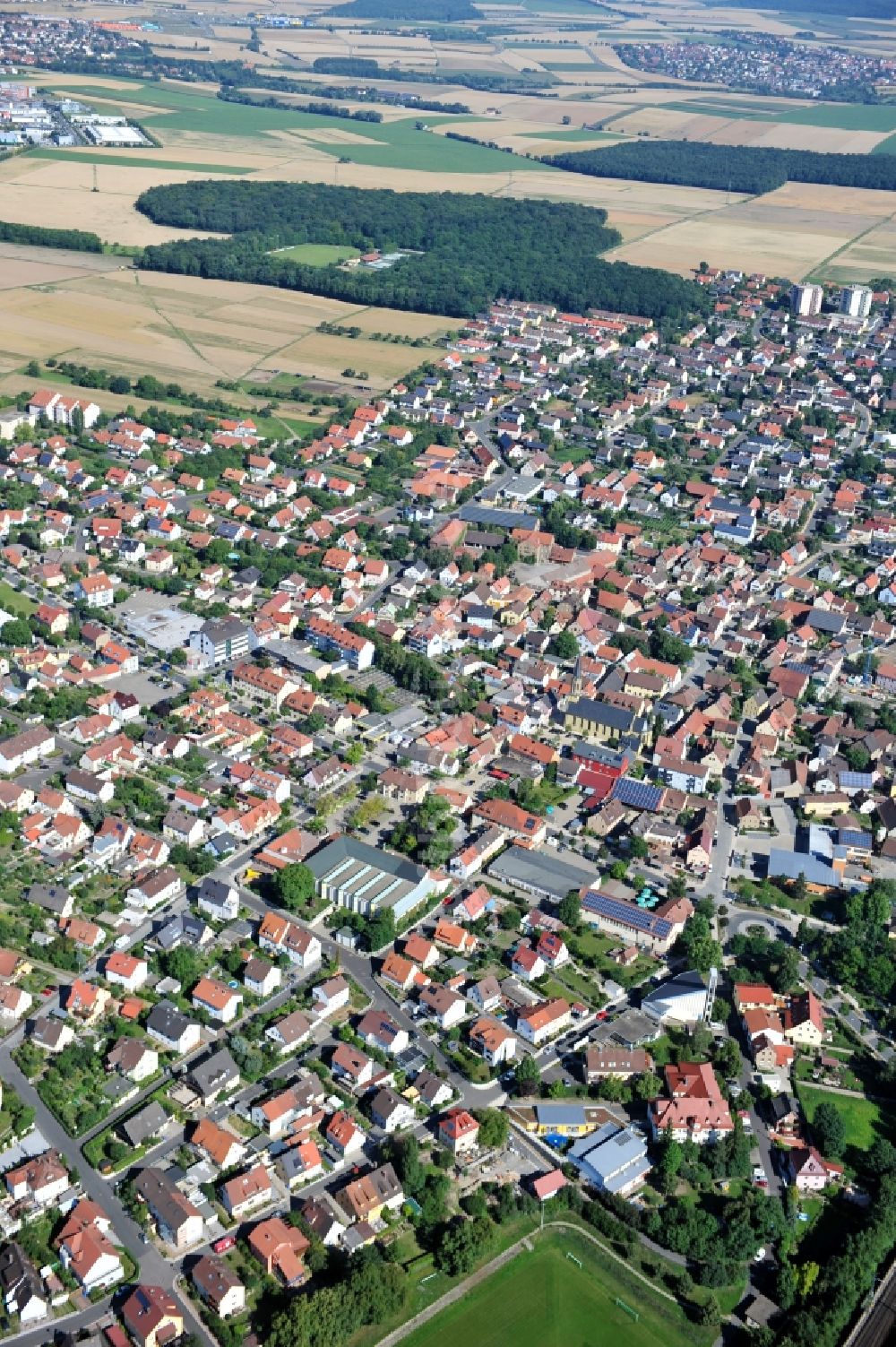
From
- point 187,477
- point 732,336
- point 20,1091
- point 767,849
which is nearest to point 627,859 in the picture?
point 767,849

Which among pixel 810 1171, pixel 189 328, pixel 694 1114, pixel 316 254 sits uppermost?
pixel 316 254

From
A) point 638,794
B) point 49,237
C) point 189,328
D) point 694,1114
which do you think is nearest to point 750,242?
point 189,328

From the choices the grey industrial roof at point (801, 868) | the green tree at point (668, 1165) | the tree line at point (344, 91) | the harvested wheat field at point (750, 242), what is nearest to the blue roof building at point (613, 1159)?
the green tree at point (668, 1165)

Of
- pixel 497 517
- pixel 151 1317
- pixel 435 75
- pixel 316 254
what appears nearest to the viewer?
pixel 151 1317

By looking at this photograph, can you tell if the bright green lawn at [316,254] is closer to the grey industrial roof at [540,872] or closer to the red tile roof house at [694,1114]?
the grey industrial roof at [540,872]

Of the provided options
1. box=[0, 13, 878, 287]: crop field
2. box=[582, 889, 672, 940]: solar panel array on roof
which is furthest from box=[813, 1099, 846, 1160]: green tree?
box=[0, 13, 878, 287]: crop field

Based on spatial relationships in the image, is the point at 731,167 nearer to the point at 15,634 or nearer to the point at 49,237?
the point at 49,237

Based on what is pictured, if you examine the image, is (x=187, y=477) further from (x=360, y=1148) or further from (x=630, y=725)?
(x=360, y=1148)
